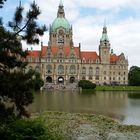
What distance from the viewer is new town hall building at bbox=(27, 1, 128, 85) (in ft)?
372

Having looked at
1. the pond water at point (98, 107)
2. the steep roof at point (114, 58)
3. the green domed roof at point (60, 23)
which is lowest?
the pond water at point (98, 107)

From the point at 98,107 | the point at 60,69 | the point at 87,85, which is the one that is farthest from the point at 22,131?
the point at 60,69

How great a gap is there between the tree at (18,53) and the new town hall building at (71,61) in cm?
9763

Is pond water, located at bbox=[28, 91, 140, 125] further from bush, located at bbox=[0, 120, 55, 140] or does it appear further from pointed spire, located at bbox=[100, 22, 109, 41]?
pointed spire, located at bbox=[100, 22, 109, 41]

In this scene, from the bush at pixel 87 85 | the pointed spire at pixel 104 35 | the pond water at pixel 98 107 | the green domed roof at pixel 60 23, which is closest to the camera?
the pond water at pixel 98 107

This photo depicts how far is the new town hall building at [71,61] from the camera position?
114 meters

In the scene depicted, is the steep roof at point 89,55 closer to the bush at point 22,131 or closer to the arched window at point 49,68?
the arched window at point 49,68

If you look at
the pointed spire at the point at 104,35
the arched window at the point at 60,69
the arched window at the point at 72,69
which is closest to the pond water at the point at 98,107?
the arched window at the point at 60,69

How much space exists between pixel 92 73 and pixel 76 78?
5600 mm

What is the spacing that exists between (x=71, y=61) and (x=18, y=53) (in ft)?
338

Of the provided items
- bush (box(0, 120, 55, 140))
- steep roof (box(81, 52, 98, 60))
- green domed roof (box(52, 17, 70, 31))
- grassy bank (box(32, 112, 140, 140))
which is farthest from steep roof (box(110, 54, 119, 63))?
bush (box(0, 120, 55, 140))

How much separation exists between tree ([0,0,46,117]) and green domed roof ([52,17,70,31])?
4329 inches

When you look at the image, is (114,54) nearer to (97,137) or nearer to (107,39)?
(107,39)

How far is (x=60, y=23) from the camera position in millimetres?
122750
